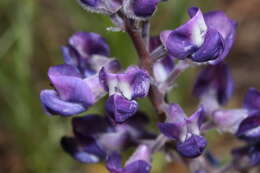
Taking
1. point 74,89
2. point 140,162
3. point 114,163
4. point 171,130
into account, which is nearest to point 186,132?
point 171,130

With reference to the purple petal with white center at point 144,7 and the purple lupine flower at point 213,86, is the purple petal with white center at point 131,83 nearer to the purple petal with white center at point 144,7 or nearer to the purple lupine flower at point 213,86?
the purple petal with white center at point 144,7

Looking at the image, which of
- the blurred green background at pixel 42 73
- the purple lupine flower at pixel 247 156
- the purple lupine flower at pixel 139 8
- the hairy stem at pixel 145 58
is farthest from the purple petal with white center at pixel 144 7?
the blurred green background at pixel 42 73

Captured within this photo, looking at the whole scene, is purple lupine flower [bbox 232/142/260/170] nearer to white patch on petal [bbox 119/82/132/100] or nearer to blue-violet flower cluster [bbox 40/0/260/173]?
blue-violet flower cluster [bbox 40/0/260/173]

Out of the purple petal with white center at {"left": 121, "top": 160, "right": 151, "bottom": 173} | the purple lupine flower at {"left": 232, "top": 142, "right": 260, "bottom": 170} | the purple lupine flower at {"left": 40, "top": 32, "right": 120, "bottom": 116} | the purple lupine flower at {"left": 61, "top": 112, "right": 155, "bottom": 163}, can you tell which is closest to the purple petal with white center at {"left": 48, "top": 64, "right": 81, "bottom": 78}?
the purple lupine flower at {"left": 40, "top": 32, "right": 120, "bottom": 116}

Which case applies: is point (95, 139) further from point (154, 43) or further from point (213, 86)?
point (213, 86)

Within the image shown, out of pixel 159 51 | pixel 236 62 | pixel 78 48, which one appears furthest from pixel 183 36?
pixel 236 62
